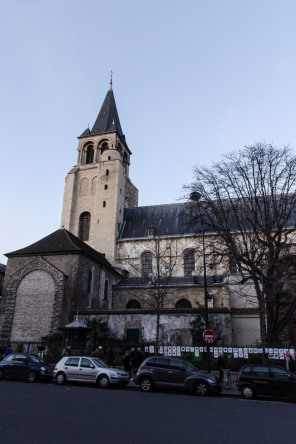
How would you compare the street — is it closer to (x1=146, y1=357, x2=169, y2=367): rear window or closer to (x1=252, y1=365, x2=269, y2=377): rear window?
(x1=252, y1=365, x2=269, y2=377): rear window

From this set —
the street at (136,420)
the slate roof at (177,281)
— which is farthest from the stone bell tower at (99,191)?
the street at (136,420)

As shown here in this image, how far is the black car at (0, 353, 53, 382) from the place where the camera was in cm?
1369

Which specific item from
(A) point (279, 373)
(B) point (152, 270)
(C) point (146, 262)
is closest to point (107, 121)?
(C) point (146, 262)

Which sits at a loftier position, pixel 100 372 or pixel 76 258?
pixel 76 258

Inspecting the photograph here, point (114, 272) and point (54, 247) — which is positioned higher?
point (54, 247)

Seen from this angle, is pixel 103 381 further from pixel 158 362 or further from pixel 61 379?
pixel 158 362

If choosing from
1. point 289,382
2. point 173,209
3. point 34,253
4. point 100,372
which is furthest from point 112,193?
point 289,382

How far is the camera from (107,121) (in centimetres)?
4328

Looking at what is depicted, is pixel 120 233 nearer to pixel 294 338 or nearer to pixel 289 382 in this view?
pixel 294 338

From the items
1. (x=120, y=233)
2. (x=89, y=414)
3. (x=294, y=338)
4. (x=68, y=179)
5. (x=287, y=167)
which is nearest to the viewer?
(x=89, y=414)

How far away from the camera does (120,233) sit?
35.6 meters

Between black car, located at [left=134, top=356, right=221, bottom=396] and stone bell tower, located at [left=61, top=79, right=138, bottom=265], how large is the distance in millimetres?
21327

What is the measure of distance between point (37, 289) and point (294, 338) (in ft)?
59.4

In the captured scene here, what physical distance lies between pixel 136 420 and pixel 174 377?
5.31 m
